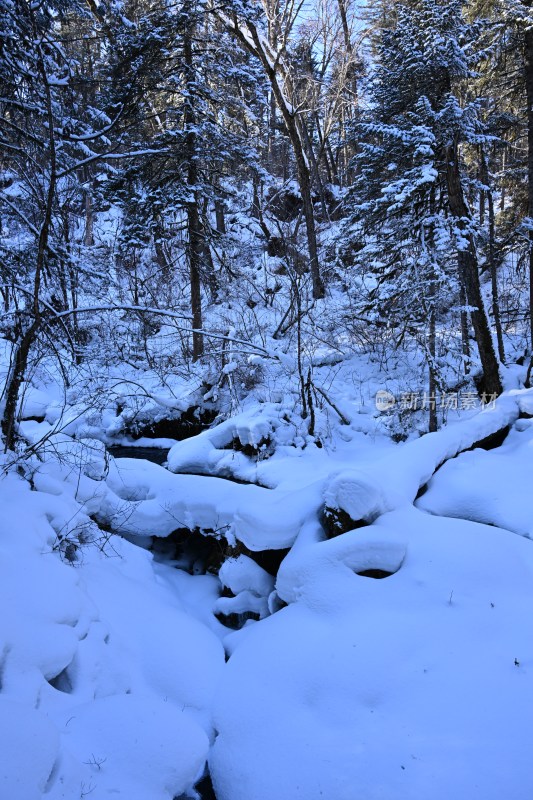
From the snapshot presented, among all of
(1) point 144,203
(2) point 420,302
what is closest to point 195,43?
(1) point 144,203

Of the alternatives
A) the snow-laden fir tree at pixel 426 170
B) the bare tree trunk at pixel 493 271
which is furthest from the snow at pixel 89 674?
the bare tree trunk at pixel 493 271

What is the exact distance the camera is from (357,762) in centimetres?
360

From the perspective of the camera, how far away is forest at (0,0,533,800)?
3623 millimetres

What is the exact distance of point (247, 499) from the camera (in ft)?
21.8

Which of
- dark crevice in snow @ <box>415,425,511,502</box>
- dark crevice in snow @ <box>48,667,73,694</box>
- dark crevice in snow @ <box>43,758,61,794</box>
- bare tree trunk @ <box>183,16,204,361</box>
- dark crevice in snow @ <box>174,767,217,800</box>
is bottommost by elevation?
dark crevice in snow @ <box>174,767,217,800</box>

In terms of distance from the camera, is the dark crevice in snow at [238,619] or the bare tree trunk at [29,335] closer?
the bare tree trunk at [29,335]

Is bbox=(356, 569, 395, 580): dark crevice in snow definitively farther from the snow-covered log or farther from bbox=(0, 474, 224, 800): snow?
bbox=(0, 474, 224, 800): snow

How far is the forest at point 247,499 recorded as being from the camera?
362cm

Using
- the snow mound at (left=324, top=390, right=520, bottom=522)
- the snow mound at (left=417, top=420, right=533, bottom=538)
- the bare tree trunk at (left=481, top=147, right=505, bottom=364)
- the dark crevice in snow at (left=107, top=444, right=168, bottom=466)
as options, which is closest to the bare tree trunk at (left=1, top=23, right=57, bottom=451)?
the snow mound at (left=324, top=390, right=520, bottom=522)

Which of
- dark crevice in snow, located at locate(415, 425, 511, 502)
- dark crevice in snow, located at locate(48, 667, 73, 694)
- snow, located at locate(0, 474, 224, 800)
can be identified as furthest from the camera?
dark crevice in snow, located at locate(415, 425, 511, 502)

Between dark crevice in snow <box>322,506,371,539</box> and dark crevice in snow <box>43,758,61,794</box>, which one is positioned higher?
dark crevice in snow <box>322,506,371,539</box>

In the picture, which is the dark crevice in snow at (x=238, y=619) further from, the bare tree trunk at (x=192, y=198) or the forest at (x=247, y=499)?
the bare tree trunk at (x=192, y=198)

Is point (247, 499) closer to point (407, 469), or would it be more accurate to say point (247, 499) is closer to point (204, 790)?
point (407, 469)

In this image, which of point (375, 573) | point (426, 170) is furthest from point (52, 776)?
point (426, 170)
